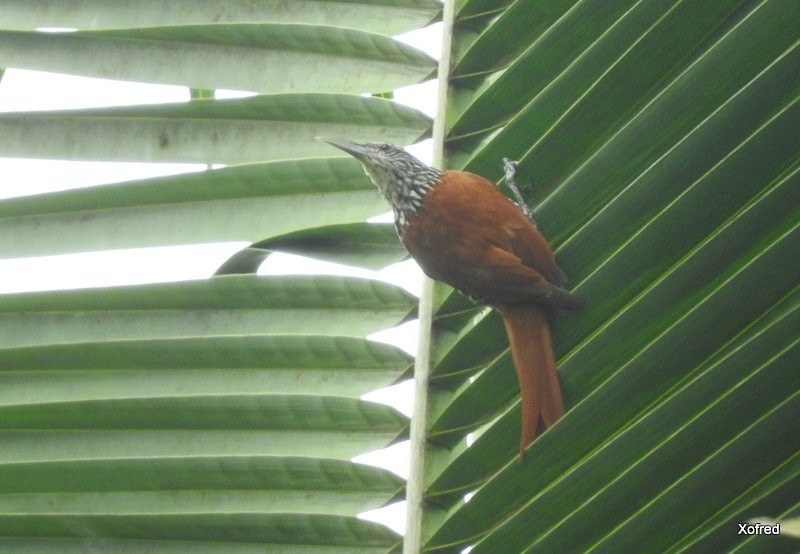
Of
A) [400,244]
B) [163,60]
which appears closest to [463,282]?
[400,244]

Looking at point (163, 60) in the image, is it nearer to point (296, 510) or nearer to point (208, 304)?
point (208, 304)

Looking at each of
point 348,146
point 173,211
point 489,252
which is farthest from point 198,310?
point 489,252

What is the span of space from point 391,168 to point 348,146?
567mm

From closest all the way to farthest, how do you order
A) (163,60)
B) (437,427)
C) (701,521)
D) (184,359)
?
1. (701,521)
2. (437,427)
3. (184,359)
4. (163,60)

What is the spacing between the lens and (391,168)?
3.40 m

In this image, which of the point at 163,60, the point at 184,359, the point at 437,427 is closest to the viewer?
the point at 437,427

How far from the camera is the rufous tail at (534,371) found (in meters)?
2.16

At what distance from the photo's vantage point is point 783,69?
5.78 feet

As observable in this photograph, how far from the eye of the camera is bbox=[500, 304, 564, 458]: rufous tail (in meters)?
2.16

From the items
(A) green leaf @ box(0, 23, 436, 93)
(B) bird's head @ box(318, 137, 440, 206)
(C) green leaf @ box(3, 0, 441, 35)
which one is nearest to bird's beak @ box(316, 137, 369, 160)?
(B) bird's head @ box(318, 137, 440, 206)

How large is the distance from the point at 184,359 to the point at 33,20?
0.87 meters

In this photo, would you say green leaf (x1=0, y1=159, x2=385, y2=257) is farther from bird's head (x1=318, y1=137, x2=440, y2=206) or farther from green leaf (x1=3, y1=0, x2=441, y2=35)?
green leaf (x1=3, y1=0, x2=441, y2=35)

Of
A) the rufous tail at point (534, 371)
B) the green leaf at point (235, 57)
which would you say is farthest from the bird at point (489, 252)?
the green leaf at point (235, 57)

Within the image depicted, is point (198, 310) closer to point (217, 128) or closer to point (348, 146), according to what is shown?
point (217, 128)
